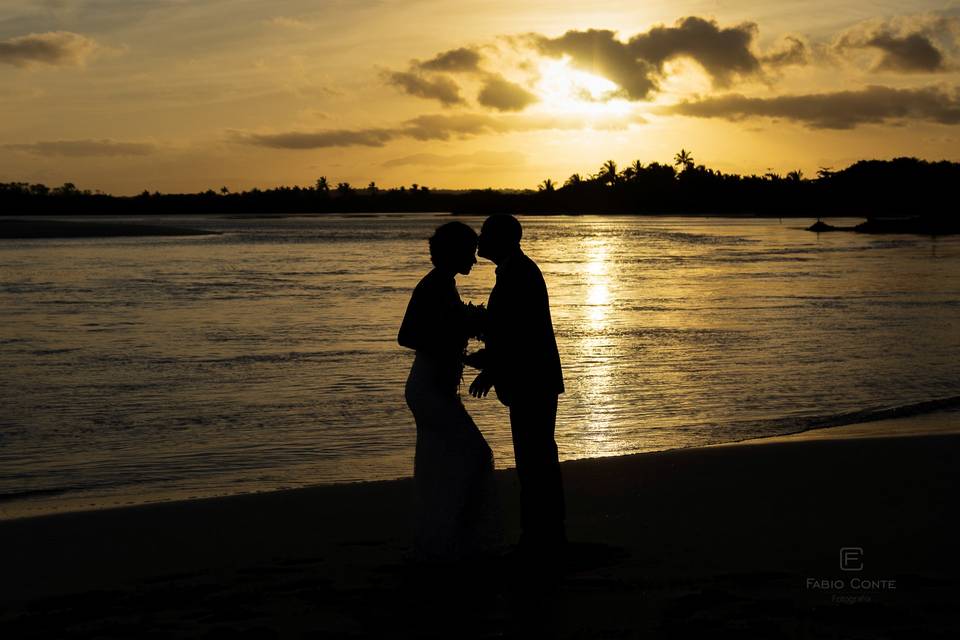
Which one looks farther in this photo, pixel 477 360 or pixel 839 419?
pixel 839 419

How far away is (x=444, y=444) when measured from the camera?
239 inches

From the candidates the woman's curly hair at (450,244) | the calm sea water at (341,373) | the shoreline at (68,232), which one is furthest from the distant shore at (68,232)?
the woman's curly hair at (450,244)

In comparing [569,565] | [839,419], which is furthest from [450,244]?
[839,419]

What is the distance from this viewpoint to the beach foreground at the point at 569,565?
5.30 metres

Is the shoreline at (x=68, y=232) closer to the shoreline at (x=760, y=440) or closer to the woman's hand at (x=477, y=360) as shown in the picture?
the shoreline at (x=760, y=440)

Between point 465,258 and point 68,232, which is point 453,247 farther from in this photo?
point 68,232

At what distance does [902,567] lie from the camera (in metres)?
6.05

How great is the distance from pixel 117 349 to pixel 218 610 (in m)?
15.7

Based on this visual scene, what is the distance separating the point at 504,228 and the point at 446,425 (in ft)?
4.03

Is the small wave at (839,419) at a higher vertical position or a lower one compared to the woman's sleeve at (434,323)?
lower

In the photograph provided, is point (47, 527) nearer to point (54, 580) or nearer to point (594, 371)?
point (54, 580)

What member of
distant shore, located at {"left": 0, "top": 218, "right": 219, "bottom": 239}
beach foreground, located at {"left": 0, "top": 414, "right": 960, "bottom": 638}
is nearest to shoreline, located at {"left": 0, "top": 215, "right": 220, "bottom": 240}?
distant shore, located at {"left": 0, "top": 218, "right": 219, "bottom": 239}

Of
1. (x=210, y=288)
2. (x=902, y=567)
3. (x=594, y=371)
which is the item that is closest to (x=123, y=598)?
(x=902, y=567)

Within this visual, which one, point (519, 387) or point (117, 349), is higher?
point (519, 387)
